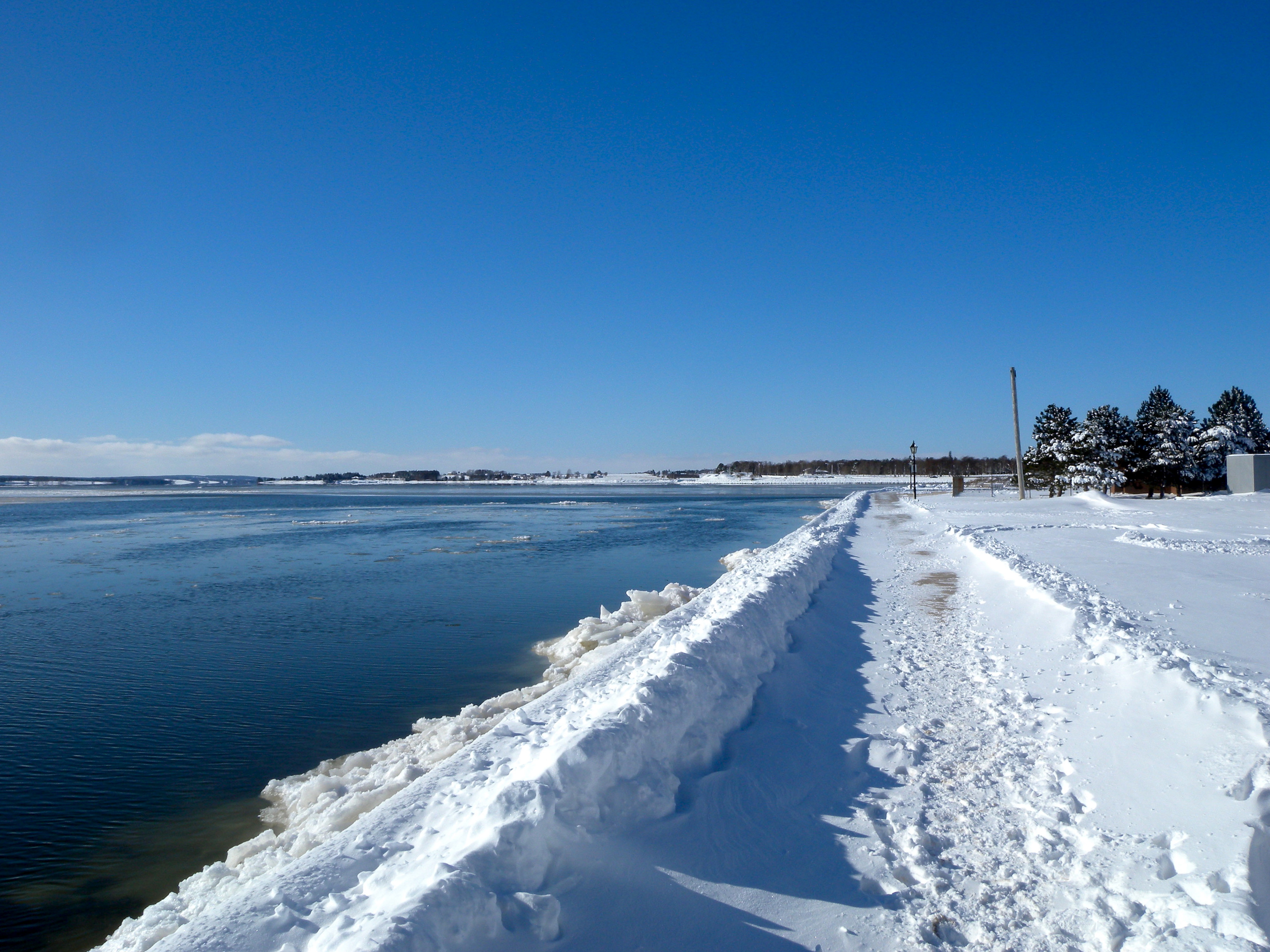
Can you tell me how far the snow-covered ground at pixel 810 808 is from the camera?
3270 millimetres

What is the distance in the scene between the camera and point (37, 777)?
713cm

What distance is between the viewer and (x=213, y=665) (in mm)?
11039

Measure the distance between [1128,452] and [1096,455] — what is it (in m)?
3.41

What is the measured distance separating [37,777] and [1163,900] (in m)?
9.37

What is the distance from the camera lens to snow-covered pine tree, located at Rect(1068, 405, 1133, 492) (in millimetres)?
38906

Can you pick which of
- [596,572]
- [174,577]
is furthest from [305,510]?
[596,572]

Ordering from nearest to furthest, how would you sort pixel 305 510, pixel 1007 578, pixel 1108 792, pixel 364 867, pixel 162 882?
1. pixel 364 867
2. pixel 1108 792
3. pixel 162 882
4. pixel 1007 578
5. pixel 305 510

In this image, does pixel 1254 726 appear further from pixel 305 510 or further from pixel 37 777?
pixel 305 510

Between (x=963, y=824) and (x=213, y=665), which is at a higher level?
(x=963, y=824)

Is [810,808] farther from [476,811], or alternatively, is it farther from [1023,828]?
[476,811]

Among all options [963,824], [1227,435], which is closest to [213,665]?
[963,824]

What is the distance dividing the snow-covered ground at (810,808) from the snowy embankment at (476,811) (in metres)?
0.02

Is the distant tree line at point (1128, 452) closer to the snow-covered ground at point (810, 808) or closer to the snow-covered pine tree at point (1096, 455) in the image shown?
the snow-covered pine tree at point (1096, 455)

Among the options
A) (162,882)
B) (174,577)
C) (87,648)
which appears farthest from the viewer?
(174,577)
